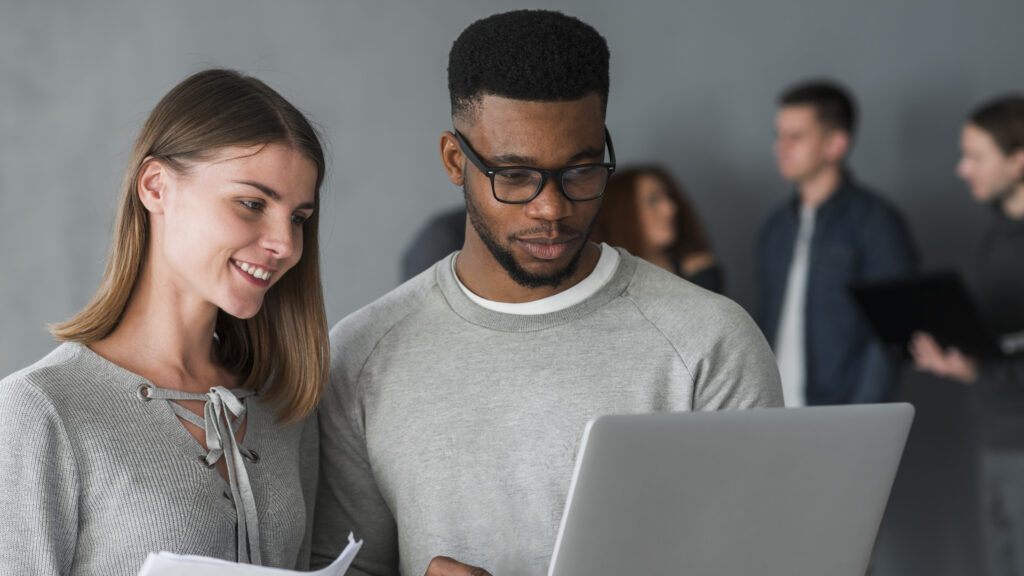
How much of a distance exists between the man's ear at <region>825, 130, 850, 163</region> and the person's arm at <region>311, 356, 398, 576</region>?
7.39 ft

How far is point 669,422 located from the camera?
3.21 feet

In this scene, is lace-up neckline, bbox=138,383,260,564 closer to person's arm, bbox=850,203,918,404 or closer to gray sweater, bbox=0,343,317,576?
gray sweater, bbox=0,343,317,576

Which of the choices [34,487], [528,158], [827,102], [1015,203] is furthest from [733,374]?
[827,102]

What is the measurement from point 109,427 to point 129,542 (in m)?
0.13

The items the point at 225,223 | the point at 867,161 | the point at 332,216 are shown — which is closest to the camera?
the point at 225,223

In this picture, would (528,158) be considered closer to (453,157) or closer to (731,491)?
(453,157)

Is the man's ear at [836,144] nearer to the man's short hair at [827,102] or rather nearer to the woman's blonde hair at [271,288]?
the man's short hair at [827,102]

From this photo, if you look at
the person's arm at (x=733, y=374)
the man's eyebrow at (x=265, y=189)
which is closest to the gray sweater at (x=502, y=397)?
the person's arm at (x=733, y=374)

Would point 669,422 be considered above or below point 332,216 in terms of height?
above

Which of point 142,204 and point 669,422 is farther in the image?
point 142,204

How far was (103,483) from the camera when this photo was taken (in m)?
1.16

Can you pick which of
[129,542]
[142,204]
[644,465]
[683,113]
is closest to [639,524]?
[644,465]

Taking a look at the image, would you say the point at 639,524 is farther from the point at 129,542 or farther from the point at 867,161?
the point at 867,161

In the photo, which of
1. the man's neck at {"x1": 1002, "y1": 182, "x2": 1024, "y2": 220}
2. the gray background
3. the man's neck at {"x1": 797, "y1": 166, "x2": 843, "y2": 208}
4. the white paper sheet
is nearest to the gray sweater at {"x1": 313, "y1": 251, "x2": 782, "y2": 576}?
the white paper sheet
